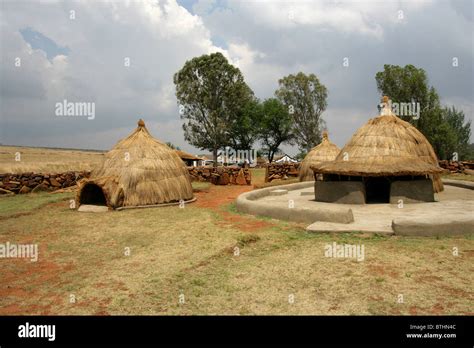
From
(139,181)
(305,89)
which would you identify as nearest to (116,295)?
(139,181)

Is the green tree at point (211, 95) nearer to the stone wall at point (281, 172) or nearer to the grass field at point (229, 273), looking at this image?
the stone wall at point (281, 172)

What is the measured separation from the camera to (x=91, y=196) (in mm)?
15367

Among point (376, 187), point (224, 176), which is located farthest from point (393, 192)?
point (224, 176)

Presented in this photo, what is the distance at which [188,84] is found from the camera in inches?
1609

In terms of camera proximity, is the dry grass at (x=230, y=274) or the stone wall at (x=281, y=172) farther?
the stone wall at (x=281, y=172)

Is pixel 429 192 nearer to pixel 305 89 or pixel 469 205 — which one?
pixel 469 205

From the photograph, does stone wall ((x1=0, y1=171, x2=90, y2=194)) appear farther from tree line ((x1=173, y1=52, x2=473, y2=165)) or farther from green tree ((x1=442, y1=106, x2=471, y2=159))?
green tree ((x1=442, y1=106, x2=471, y2=159))

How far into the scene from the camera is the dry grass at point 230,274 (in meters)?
4.77

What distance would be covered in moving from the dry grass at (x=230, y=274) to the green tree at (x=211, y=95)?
3272 centimetres

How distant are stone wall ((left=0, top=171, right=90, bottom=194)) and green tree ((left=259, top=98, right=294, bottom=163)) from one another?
3598cm

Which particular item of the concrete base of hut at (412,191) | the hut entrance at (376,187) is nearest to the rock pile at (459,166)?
the hut entrance at (376,187)

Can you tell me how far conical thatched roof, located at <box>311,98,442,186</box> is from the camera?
12.5 meters
